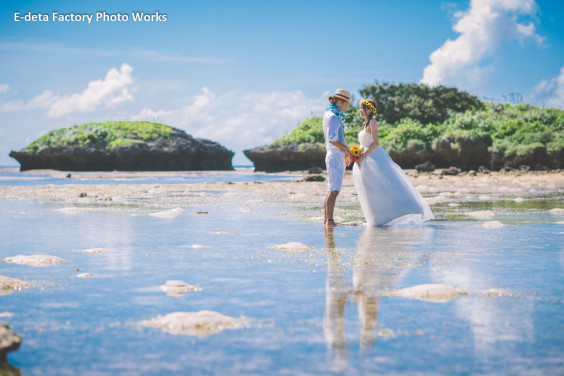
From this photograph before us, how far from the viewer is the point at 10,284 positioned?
158 inches

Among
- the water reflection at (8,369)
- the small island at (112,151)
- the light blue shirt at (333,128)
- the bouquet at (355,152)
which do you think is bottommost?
the water reflection at (8,369)

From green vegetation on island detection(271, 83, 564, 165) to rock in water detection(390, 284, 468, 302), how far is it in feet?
81.3

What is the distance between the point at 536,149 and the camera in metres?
26.2

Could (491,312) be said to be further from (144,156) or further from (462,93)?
(144,156)

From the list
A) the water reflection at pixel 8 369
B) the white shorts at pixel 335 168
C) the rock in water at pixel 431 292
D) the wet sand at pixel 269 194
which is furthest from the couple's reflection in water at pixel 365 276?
the wet sand at pixel 269 194

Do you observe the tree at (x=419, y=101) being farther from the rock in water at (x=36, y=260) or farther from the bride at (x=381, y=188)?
the rock in water at (x=36, y=260)

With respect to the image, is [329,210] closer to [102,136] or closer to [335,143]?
[335,143]

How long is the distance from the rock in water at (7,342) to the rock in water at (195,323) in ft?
2.08

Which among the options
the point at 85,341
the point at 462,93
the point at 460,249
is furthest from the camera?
the point at 462,93

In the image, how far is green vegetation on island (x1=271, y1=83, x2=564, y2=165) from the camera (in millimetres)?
28484

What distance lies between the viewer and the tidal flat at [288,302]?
2.46 m

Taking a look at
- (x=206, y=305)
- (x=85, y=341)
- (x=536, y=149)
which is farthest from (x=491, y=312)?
(x=536, y=149)

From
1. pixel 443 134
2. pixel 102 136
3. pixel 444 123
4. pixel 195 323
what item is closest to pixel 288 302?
pixel 195 323

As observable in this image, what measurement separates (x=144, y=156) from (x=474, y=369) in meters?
60.5
